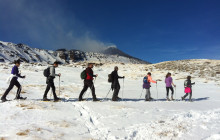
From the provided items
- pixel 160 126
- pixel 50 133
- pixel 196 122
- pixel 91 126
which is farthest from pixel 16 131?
pixel 196 122

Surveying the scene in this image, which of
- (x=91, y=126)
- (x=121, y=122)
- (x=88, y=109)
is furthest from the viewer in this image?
(x=88, y=109)

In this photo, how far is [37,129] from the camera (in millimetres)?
4672

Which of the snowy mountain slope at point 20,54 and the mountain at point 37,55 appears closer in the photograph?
the snowy mountain slope at point 20,54

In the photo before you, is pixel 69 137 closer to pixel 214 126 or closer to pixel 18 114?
pixel 18 114

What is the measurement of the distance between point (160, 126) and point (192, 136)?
3.30 ft

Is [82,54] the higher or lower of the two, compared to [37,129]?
higher

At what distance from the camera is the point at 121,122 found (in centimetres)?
582

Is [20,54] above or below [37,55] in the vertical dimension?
below

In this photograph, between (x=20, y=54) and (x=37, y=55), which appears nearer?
(x=20, y=54)

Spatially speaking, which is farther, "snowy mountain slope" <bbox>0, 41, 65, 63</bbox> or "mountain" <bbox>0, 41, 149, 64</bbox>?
"mountain" <bbox>0, 41, 149, 64</bbox>

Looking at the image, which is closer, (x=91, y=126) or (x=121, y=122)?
(x=91, y=126)

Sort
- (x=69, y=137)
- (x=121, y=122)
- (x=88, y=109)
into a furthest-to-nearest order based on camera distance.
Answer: (x=88, y=109), (x=121, y=122), (x=69, y=137)

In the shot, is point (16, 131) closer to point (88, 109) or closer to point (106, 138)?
point (106, 138)

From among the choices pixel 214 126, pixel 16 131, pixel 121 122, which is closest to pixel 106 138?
pixel 121 122
